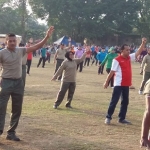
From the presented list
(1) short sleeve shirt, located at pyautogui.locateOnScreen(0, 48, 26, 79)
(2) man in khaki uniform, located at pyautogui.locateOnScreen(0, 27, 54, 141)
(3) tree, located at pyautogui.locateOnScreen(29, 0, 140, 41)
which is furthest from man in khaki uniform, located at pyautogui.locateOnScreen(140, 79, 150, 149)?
(3) tree, located at pyautogui.locateOnScreen(29, 0, 140, 41)

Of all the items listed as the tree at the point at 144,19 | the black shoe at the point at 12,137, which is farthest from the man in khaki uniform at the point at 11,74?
the tree at the point at 144,19

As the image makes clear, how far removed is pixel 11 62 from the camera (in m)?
7.04

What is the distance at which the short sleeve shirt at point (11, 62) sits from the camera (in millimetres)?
7020

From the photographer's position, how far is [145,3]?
2549 inches

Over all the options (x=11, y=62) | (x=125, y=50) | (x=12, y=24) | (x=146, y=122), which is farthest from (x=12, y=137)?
(x=12, y=24)

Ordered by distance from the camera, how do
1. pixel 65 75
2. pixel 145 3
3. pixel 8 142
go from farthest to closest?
pixel 145 3 < pixel 65 75 < pixel 8 142

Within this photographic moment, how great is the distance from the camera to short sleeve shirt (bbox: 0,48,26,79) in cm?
702

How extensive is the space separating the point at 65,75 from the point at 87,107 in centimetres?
111

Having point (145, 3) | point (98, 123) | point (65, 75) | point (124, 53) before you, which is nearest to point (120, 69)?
point (124, 53)

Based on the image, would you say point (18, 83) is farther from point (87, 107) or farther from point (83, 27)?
point (83, 27)

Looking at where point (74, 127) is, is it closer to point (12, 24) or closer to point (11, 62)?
point (11, 62)

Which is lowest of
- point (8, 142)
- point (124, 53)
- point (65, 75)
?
point (8, 142)

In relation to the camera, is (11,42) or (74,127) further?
(74,127)

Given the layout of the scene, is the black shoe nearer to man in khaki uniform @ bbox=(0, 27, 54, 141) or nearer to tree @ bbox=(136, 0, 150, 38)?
man in khaki uniform @ bbox=(0, 27, 54, 141)
